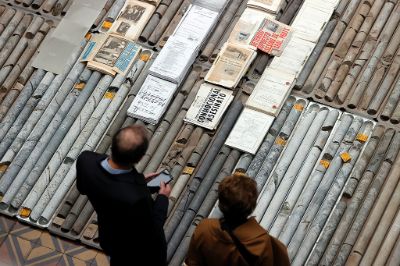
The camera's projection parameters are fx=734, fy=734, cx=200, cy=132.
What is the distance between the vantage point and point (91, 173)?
4.88 metres

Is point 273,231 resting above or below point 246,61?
below

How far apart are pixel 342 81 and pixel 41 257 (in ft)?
11.5

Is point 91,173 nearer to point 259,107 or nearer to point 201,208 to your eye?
point 201,208

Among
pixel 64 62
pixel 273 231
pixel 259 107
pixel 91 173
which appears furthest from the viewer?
pixel 64 62

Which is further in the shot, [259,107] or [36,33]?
[36,33]

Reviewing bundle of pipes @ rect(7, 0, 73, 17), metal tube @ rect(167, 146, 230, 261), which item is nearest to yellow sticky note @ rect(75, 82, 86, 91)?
bundle of pipes @ rect(7, 0, 73, 17)

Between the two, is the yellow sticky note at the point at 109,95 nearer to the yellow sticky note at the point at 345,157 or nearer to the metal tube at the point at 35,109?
the metal tube at the point at 35,109

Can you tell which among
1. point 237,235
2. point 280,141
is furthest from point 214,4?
point 237,235

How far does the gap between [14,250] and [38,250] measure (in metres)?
0.23

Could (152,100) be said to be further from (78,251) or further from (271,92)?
(78,251)

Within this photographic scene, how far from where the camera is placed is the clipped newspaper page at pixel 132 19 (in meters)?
8.20

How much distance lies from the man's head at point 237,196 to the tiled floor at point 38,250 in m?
2.93

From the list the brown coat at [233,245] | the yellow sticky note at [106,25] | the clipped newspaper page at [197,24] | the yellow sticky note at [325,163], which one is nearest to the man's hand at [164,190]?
the brown coat at [233,245]

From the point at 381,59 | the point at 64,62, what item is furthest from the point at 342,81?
the point at 64,62
